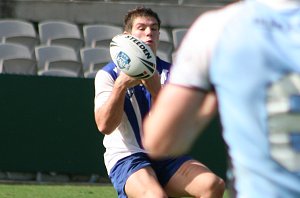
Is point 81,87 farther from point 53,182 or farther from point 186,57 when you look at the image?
point 186,57

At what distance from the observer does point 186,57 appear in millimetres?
2523

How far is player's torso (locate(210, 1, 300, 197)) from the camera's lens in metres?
2.49

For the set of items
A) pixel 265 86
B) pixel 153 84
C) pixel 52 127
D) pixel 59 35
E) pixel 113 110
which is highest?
pixel 265 86

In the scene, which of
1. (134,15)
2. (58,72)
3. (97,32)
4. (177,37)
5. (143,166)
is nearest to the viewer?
(143,166)

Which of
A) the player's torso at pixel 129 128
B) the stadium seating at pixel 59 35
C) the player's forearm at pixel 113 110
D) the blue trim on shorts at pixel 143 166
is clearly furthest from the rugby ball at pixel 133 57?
the stadium seating at pixel 59 35

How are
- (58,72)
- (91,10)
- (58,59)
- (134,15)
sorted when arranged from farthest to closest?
1. (91,10)
2. (58,59)
3. (58,72)
4. (134,15)

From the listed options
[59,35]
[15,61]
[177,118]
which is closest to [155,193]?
[177,118]

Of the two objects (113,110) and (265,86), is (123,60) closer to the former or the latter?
(113,110)

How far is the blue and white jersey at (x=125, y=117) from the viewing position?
6387mm

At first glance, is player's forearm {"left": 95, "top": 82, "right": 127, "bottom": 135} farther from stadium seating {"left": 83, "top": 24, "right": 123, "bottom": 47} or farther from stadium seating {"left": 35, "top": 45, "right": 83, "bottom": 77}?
stadium seating {"left": 83, "top": 24, "right": 123, "bottom": 47}

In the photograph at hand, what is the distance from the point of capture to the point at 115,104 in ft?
20.2

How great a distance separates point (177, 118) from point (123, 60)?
3.64m

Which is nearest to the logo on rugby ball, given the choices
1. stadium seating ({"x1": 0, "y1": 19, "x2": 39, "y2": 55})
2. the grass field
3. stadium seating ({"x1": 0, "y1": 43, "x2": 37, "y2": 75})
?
the grass field

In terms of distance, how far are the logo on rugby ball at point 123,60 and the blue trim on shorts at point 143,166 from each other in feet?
1.93
